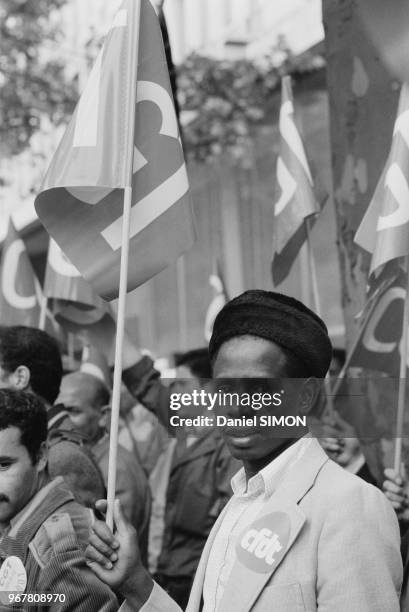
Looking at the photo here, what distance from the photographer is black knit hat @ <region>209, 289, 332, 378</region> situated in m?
2.92

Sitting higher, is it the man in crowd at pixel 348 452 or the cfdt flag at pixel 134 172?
the cfdt flag at pixel 134 172

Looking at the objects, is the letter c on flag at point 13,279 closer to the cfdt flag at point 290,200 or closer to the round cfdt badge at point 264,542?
the cfdt flag at point 290,200

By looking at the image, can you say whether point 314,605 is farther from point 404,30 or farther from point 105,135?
point 404,30

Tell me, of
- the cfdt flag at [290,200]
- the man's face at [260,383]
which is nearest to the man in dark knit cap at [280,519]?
the man's face at [260,383]

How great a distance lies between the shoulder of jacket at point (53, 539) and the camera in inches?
132

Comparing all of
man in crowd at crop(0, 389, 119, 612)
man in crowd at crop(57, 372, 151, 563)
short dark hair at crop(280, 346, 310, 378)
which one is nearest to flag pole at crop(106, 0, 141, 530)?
man in crowd at crop(0, 389, 119, 612)

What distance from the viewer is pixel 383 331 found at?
5.07 metres

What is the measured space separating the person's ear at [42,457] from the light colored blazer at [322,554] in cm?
107

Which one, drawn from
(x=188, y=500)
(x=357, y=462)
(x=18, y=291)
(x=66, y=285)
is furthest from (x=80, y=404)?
(x=357, y=462)

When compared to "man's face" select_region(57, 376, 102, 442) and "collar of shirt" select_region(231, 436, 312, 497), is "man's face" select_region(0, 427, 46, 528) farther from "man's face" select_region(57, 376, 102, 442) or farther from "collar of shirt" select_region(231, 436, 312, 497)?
"man's face" select_region(57, 376, 102, 442)

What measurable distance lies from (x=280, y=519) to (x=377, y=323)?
8.01 feet

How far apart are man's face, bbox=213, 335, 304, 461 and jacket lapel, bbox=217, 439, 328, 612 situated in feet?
0.33

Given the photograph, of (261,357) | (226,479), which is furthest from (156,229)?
(226,479)

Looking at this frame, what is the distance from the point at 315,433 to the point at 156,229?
1193 mm
